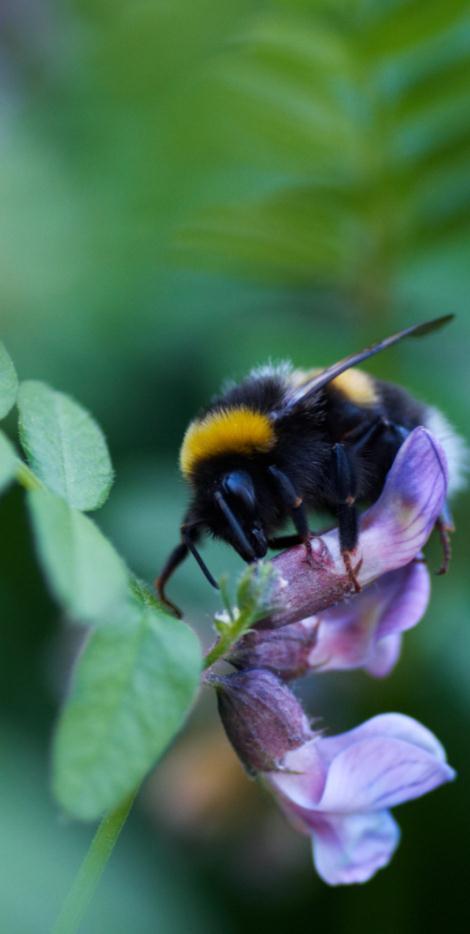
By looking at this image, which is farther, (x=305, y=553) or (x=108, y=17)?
Answer: (x=108, y=17)

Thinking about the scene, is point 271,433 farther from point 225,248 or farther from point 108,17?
point 108,17

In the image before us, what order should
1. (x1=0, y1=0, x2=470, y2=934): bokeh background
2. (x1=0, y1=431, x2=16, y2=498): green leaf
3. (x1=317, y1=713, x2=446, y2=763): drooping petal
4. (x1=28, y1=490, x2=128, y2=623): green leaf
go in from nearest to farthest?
(x1=28, y1=490, x2=128, y2=623): green leaf, (x1=0, y1=431, x2=16, y2=498): green leaf, (x1=317, y1=713, x2=446, y2=763): drooping petal, (x1=0, y1=0, x2=470, y2=934): bokeh background

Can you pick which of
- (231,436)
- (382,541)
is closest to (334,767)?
(382,541)

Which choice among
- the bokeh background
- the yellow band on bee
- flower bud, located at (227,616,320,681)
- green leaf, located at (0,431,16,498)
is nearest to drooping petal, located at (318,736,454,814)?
flower bud, located at (227,616,320,681)

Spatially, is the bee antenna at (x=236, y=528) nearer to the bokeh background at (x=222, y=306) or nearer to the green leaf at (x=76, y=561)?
the green leaf at (x=76, y=561)

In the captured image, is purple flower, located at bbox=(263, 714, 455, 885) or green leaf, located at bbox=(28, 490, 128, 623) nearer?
green leaf, located at bbox=(28, 490, 128, 623)

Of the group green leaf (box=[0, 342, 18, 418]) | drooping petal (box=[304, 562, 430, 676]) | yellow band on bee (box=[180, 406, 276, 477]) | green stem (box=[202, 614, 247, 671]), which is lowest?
drooping petal (box=[304, 562, 430, 676])

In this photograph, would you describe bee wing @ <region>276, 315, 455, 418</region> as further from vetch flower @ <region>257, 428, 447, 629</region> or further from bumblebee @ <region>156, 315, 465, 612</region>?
vetch flower @ <region>257, 428, 447, 629</region>

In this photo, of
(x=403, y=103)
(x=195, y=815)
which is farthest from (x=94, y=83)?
(x=195, y=815)
